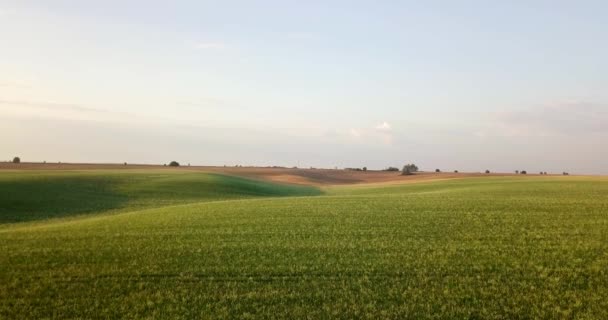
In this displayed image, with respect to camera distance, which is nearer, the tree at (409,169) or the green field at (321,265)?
the green field at (321,265)

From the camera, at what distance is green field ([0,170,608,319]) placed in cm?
1025

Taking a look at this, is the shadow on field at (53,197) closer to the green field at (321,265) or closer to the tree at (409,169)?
the green field at (321,265)

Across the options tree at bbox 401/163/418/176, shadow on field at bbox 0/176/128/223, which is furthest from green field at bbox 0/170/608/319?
tree at bbox 401/163/418/176

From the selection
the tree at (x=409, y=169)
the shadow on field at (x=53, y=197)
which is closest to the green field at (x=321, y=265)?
the shadow on field at (x=53, y=197)

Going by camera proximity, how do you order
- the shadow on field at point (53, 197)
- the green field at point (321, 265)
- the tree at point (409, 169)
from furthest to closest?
the tree at point (409, 169), the shadow on field at point (53, 197), the green field at point (321, 265)

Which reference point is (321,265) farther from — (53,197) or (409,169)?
(409,169)

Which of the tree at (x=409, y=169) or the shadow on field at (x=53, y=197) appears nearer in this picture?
the shadow on field at (x=53, y=197)

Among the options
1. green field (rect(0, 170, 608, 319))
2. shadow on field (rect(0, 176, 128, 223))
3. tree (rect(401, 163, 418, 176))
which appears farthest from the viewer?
tree (rect(401, 163, 418, 176))

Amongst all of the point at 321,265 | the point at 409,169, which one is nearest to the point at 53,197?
the point at 321,265

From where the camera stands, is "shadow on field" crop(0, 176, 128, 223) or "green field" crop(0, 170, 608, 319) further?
"shadow on field" crop(0, 176, 128, 223)

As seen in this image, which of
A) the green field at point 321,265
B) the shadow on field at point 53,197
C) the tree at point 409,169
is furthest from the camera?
the tree at point 409,169

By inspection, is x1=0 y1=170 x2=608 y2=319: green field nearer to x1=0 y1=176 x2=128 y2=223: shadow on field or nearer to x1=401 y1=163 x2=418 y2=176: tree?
x1=0 y1=176 x2=128 y2=223: shadow on field

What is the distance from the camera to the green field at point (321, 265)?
1025 cm

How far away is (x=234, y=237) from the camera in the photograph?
55.4 ft
